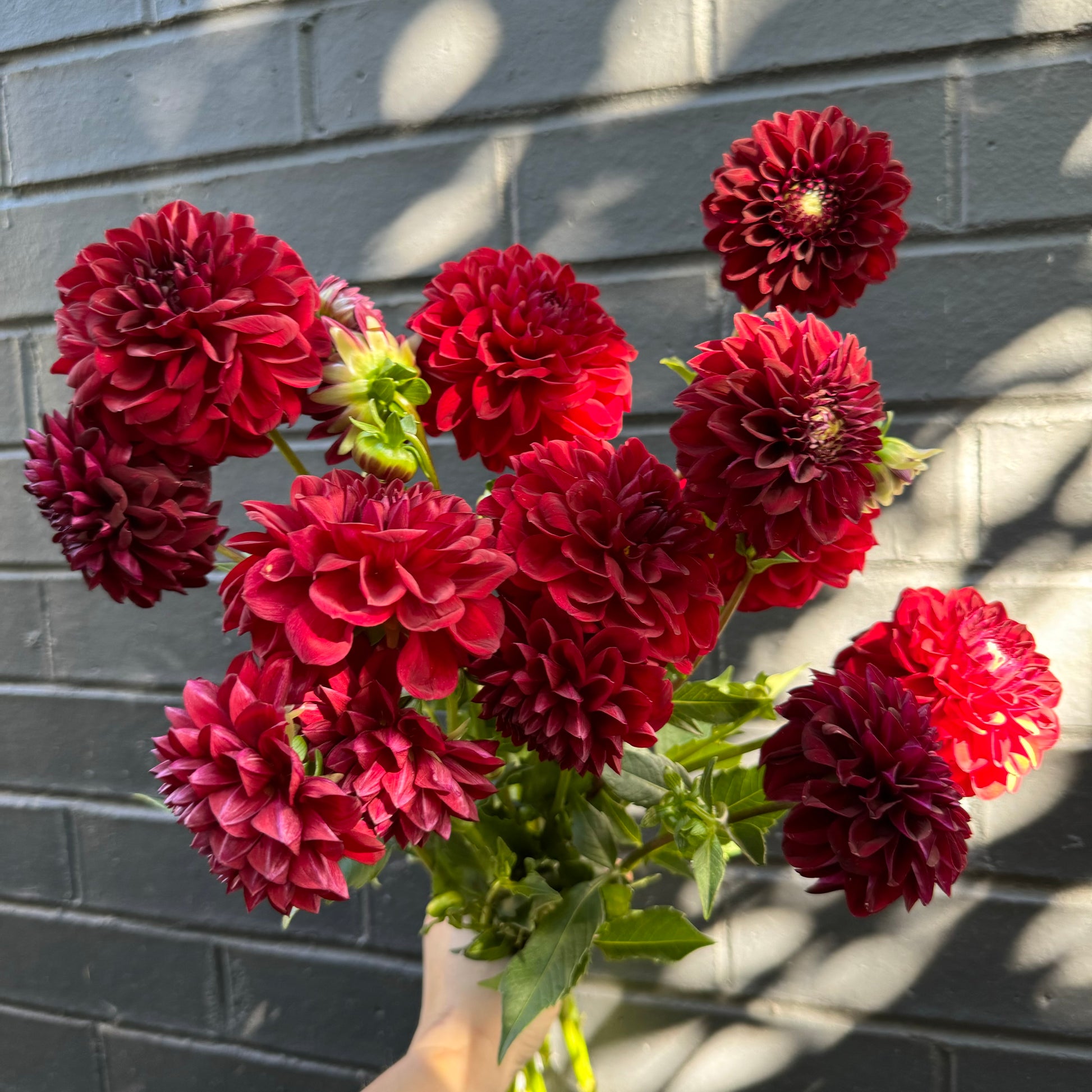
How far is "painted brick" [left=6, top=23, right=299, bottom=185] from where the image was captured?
89cm

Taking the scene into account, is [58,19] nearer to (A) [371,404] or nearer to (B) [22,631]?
(B) [22,631]

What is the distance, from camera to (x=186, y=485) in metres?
0.47

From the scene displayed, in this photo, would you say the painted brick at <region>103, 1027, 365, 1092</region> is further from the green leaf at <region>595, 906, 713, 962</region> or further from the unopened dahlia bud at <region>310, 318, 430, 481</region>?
the unopened dahlia bud at <region>310, 318, 430, 481</region>

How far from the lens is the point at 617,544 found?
0.41m

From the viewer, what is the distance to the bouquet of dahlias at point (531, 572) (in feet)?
1.22

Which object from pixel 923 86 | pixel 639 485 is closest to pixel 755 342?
pixel 639 485

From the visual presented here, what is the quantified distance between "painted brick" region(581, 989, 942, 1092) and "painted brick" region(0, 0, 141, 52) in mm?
1107

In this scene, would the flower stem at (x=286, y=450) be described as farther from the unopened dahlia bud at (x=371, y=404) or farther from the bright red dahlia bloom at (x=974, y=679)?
the bright red dahlia bloom at (x=974, y=679)

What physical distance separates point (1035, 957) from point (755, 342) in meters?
0.66

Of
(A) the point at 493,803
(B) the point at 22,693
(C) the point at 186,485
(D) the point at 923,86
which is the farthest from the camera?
(B) the point at 22,693

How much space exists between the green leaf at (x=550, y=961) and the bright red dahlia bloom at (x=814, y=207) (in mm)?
366

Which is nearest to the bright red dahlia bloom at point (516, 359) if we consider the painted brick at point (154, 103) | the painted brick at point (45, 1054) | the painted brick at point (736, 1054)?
the painted brick at point (154, 103)

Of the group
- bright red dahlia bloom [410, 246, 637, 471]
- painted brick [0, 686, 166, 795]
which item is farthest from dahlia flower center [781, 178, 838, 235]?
painted brick [0, 686, 166, 795]

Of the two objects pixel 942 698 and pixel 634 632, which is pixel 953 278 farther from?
pixel 634 632
